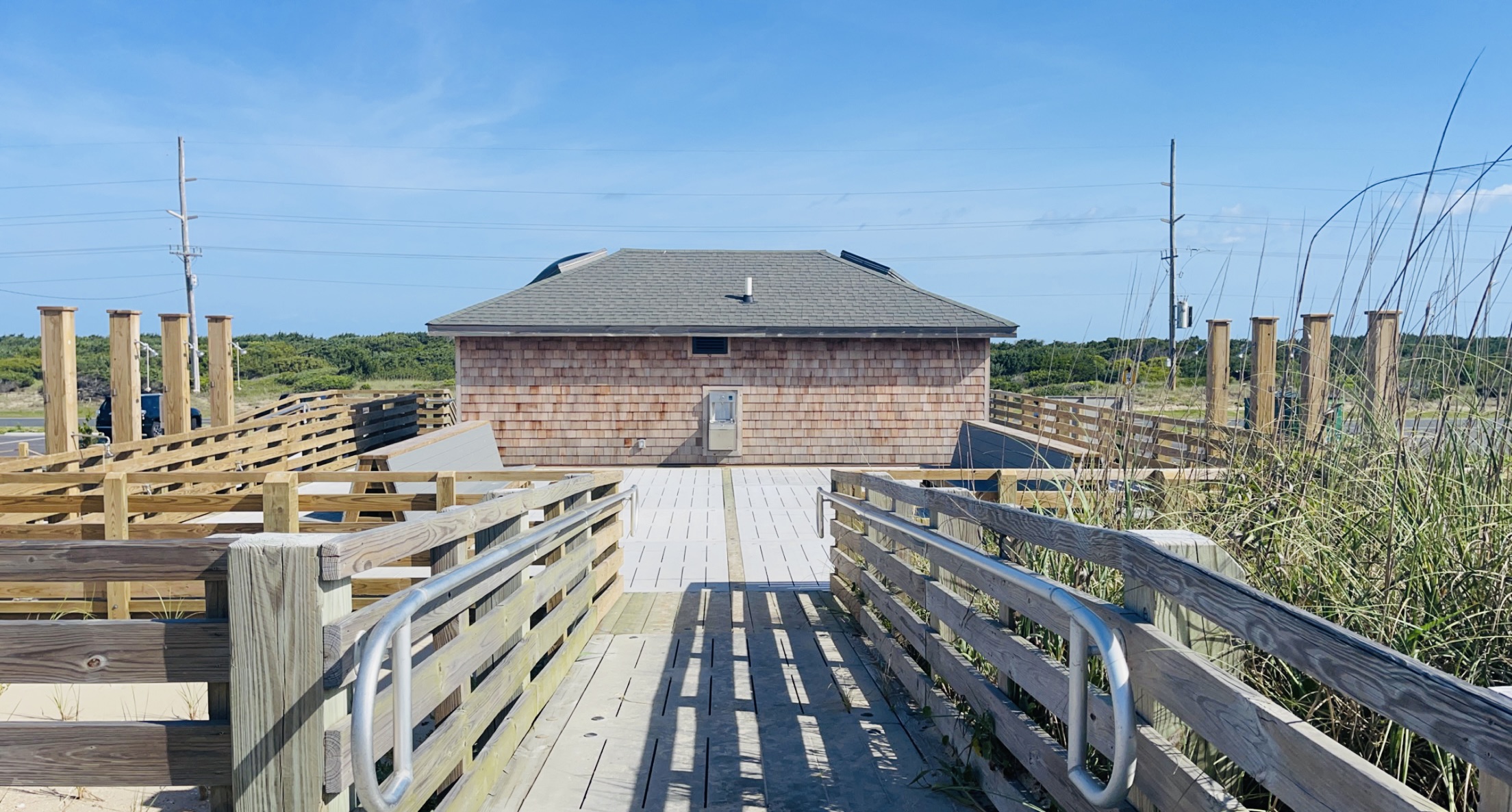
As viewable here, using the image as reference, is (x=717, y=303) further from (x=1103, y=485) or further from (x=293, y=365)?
(x=293, y=365)

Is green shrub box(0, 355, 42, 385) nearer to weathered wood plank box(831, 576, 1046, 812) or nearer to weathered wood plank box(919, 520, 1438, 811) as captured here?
weathered wood plank box(831, 576, 1046, 812)

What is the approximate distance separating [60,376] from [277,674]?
27.3ft

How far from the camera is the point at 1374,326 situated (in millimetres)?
3312

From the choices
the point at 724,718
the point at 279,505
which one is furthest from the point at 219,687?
the point at 279,505

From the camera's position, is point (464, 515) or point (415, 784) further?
point (464, 515)

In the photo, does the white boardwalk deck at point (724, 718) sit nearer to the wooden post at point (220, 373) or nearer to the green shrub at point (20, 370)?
the wooden post at point (220, 373)

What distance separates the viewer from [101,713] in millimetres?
4480

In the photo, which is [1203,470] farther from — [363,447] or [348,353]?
[348,353]

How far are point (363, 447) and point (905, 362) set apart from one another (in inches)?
355

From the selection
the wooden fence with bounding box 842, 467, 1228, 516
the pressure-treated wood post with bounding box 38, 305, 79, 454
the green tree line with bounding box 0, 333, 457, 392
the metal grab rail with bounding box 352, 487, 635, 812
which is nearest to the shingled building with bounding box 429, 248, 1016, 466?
the pressure-treated wood post with bounding box 38, 305, 79, 454

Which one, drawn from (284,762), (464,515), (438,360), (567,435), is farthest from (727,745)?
(438,360)

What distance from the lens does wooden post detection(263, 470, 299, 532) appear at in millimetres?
5707

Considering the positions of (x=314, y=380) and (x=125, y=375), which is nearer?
(x=125, y=375)

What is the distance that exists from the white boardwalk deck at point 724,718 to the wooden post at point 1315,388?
1.66m
